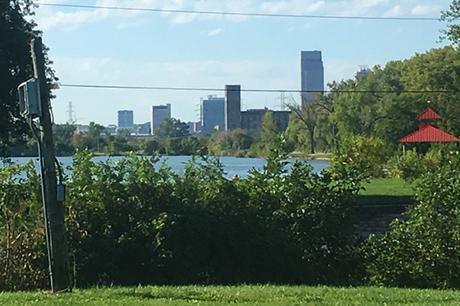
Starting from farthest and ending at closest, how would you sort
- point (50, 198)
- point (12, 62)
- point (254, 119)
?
point (254, 119) < point (12, 62) < point (50, 198)

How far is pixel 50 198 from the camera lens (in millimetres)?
13836

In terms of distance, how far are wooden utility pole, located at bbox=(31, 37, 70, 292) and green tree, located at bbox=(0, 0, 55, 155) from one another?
20.0 metres

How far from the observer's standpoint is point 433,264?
18234 millimetres

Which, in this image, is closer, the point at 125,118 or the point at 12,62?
the point at 12,62

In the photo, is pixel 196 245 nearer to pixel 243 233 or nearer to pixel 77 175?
pixel 243 233

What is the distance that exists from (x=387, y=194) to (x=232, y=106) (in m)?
23.3

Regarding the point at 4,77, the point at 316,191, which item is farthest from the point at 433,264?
the point at 4,77

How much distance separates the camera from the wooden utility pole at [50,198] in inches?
542

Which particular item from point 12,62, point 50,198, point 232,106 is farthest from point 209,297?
point 232,106

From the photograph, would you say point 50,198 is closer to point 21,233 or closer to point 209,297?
point 209,297

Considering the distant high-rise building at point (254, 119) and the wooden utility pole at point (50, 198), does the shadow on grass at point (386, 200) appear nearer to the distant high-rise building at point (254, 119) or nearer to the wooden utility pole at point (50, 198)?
the wooden utility pole at point (50, 198)

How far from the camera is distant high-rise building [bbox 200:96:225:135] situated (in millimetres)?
74062

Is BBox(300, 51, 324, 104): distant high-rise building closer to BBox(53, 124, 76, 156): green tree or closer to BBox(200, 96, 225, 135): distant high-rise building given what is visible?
BBox(200, 96, 225, 135): distant high-rise building

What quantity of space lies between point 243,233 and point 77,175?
380 cm
